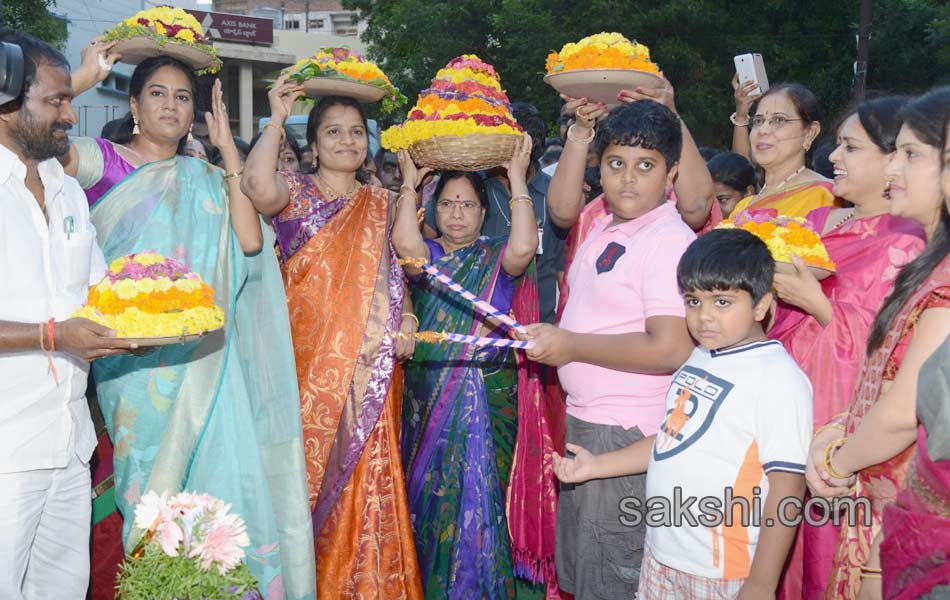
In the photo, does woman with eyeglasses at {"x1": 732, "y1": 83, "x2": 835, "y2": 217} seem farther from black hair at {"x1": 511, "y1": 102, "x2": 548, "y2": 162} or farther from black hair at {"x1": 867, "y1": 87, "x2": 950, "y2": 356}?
black hair at {"x1": 511, "y1": 102, "x2": 548, "y2": 162}

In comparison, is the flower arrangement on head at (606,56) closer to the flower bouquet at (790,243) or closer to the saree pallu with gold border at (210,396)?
the flower bouquet at (790,243)

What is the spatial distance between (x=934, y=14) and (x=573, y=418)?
14965 millimetres

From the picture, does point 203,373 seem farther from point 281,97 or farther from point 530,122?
point 530,122

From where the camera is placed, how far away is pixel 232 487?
12.1ft

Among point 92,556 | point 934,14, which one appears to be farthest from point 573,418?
point 934,14

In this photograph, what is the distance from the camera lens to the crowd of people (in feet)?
8.36

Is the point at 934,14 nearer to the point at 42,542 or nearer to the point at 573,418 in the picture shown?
the point at 573,418

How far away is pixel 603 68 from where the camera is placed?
362 cm

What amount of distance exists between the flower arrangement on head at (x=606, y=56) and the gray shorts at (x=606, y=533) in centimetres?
145

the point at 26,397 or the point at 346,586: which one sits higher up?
the point at 26,397

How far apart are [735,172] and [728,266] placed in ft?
9.99

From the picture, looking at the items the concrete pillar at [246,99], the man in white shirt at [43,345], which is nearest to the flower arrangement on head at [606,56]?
the man in white shirt at [43,345]

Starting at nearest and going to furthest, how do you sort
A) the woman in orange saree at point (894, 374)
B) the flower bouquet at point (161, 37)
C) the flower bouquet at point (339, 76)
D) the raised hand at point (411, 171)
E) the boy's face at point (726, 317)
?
the woman in orange saree at point (894, 374) → the boy's face at point (726, 317) → the flower bouquet at point (161, 37) → the flower bouquet at point (339, 76) → the raised hand at point (411, 171)

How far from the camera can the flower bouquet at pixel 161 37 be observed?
3596 millimetres
